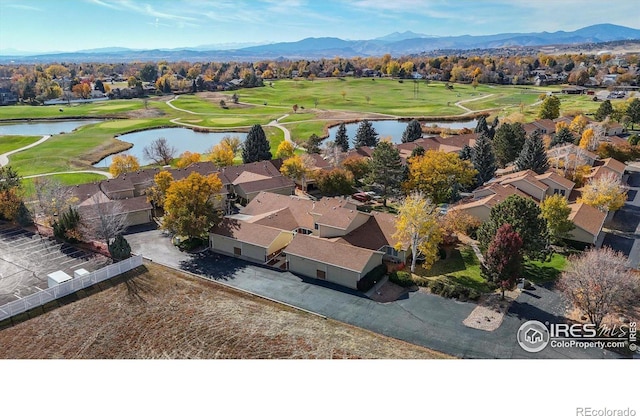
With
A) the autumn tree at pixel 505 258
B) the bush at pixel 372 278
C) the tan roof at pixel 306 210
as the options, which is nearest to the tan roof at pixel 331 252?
the bush at pixel 372 278

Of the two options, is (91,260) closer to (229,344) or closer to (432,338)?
(229,344)

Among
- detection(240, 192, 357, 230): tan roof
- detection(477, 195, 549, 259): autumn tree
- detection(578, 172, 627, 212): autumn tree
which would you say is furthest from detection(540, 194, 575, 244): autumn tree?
detection(240, 192, 357, 230): tan roof

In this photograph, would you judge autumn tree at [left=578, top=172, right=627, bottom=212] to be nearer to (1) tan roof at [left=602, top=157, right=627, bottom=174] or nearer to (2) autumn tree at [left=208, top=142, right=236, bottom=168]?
(1) tan roof at [left=602, top=157, right=627, bottom=174]

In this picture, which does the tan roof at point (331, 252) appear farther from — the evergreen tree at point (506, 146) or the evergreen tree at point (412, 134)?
the evergreen tree at point (412, 134)

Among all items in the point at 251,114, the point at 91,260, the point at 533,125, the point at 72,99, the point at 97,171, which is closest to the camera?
the point at 91,260

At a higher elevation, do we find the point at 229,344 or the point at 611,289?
the point at 611,289

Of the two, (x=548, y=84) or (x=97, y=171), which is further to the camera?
(x=548, y=84)
